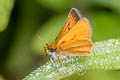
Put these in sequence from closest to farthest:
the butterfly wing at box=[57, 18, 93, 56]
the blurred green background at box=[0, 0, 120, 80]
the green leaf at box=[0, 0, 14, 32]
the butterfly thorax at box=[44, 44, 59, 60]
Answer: the butterfly wing at box=[57, 18, 93, 56] < the butterfly thorax at box=[44, 44, 59, 60] < the green leaf at box=[0, 0, 14, 32] < the blurred green background at box=[0, 0, 120, 80]

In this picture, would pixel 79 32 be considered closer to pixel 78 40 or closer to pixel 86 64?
pixel 78 40

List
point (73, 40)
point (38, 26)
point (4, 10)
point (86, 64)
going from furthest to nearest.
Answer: point (38, 26) → point (4, 10) → point (73, 40) → point (86, 64)

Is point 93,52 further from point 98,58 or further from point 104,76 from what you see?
point 104,76

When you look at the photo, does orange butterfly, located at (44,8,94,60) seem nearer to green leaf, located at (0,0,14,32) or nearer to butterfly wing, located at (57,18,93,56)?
butterfly wing, located at (57,18,93,56)

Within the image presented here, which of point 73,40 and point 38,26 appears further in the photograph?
point 38,26

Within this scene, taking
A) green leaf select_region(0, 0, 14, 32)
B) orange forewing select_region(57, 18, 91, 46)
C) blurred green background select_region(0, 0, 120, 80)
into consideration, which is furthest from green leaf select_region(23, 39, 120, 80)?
blurred green background select_region(0, 0, 120, 80)

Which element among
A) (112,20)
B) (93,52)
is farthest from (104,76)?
(93,52)

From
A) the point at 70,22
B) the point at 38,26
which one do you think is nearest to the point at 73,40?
the point at 70,22
